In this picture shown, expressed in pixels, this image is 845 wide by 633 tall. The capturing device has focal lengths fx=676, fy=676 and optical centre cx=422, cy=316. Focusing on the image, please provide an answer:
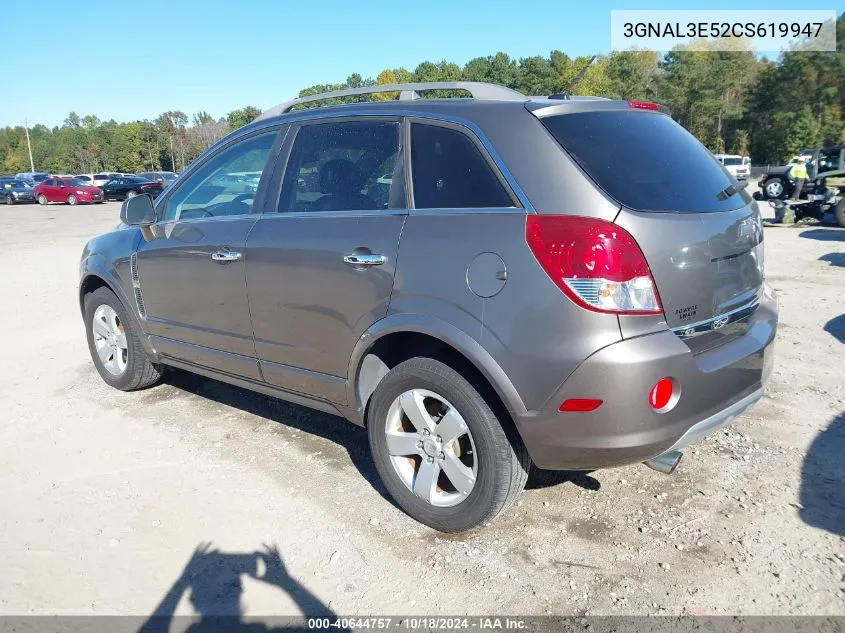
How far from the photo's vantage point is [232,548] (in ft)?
9.86

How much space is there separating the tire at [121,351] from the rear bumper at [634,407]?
10.7ft

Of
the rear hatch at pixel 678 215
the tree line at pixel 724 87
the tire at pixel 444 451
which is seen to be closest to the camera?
the rear hatch at pixel 678 215

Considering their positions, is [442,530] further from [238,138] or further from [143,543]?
[238,138]

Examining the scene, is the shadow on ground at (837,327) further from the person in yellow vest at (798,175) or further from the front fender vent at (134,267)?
the person in yellow vest at (798,175)

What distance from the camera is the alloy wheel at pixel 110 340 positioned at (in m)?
5.01

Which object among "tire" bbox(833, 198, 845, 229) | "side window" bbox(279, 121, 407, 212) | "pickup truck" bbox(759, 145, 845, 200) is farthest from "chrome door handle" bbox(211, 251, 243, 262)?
"pickup truck" bbox(759, 145, 845, 200)

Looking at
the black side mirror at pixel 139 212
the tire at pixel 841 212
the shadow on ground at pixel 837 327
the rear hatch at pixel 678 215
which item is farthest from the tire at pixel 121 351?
the tire at pixel 841 212

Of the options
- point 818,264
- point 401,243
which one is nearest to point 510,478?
point 401,243

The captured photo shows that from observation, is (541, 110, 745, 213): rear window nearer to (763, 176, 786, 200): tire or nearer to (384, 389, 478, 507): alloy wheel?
(384, 389, 478, 507): alloy wheel

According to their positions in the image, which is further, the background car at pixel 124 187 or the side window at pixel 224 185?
the background car at pixel 124 187

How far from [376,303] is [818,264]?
875 centimetres

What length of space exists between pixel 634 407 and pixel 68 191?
36.1 meters

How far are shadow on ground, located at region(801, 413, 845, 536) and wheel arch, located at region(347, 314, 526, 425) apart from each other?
1550 mm

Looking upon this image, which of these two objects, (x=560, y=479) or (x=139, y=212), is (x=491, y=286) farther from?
(x=139, y=212)
